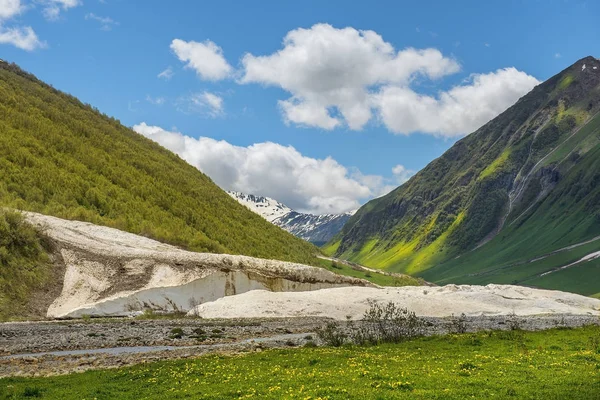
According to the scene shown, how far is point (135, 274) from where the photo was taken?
198 ft

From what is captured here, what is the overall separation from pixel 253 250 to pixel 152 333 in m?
62.8

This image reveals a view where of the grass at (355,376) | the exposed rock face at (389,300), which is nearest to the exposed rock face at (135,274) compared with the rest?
the exposed rock face at (389,300)

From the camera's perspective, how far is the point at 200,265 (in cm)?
6450

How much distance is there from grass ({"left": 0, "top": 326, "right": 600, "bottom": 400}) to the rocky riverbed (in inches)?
154

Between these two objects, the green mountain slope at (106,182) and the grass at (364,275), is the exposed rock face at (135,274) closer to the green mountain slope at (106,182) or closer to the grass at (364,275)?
the green mountain slope at (106,182)

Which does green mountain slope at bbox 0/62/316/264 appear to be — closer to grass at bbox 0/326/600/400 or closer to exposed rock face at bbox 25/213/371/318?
exposed rock face at bbox 25/213/371/318

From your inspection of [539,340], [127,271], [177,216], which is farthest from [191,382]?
[177,216]

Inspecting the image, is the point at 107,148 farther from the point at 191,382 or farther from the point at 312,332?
the point at 191,382

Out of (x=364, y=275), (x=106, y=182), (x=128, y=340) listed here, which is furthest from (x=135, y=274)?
(x=364, y=275)

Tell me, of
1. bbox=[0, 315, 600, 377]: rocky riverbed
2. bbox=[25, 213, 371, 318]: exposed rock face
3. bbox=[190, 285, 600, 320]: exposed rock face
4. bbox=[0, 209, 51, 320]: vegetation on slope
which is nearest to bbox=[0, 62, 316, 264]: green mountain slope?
bbox=[25, 213, 371, 318]: exposed rock face

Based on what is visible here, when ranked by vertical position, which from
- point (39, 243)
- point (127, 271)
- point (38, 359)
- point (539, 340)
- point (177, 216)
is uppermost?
point (177, 216)

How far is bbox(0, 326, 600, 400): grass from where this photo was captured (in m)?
17.9

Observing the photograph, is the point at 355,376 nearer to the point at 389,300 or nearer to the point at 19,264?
the point at 389,300

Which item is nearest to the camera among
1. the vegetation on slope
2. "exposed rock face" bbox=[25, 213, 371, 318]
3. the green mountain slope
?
the vegetation on slope
